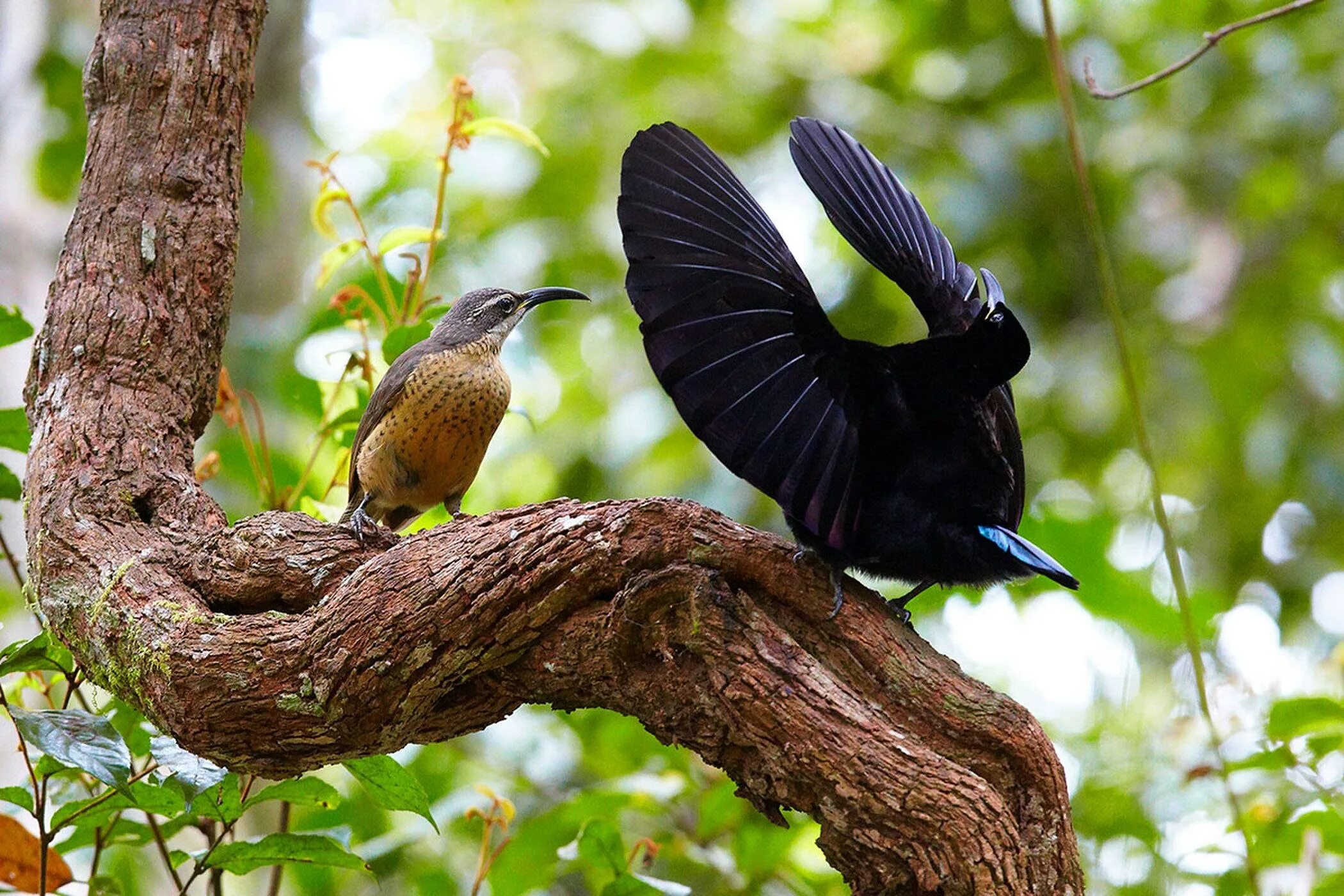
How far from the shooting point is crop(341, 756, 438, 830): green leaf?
2283 millimetres

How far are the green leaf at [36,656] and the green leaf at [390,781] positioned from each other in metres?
0.53

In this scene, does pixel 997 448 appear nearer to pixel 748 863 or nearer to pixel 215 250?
pixel 748 863

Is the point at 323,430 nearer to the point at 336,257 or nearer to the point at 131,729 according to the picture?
the point at 336,257

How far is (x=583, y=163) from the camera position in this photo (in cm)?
680

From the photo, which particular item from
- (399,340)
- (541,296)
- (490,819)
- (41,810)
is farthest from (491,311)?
(41,810)

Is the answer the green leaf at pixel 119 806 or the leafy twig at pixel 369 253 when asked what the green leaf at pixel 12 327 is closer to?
the leafy twig at pixel 369 253

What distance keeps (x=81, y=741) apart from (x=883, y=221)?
1.56 m

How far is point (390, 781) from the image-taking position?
7.53ft

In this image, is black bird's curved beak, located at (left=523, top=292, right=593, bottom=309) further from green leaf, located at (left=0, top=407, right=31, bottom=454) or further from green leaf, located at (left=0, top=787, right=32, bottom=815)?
green leaf, located at (left=0, top=787, right=32, bottom=815)

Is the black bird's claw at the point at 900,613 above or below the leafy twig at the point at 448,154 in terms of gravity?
below

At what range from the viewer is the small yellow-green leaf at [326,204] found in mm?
3061

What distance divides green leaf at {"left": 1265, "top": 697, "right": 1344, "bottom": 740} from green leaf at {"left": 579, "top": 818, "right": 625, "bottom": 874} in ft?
4.31

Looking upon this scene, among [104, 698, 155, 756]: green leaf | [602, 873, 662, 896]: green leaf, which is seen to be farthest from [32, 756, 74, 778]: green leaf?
[602, 873, 662, 896]: green leaf

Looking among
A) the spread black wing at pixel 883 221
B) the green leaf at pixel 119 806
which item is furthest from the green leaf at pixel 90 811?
the spread black wing at pixel 883 221
